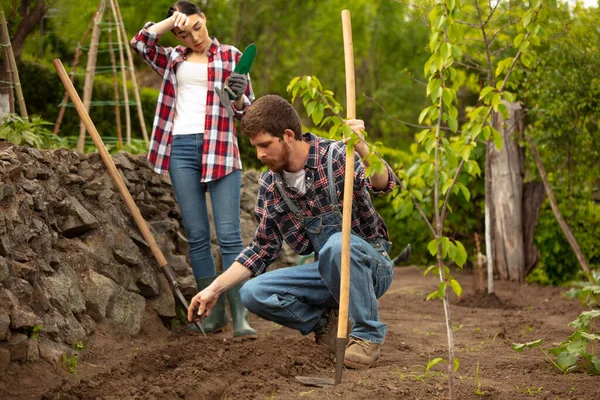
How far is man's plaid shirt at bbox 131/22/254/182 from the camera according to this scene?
4.55 metres

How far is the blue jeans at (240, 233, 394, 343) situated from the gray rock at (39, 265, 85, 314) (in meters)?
0.91

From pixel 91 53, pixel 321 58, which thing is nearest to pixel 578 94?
pixel 91 53

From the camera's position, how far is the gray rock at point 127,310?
4387 millimetres

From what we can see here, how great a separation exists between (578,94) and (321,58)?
17.4 metres

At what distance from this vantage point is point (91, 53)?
5.64 metres

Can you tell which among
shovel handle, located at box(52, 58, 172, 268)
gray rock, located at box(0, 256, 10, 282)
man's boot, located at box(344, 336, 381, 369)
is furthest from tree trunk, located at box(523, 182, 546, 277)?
gray rock, located at box(0, 256, 10, 282)

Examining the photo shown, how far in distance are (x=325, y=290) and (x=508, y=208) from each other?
3.86 meters

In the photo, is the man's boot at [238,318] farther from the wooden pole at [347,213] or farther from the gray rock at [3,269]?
the gray rock at [3,269]

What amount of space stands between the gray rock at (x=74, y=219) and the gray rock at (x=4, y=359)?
115 centimetres

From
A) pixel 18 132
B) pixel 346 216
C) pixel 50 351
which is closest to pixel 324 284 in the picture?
pixel 346 216

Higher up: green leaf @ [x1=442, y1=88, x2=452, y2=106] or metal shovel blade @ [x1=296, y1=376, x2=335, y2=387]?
green leaf @ [x1=442, y1=88, x2=452, y2=106]

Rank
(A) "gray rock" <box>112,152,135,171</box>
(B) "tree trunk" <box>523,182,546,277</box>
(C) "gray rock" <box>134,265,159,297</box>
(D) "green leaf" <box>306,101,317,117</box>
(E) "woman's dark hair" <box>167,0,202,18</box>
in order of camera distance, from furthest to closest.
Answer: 1. (B) "tree trunk" <box>523,182,546,277</box>
2. (A) "gray rock" <box>112,152,135,171</box>
3. (C) "gray rock" <box>134,265,159,297</box>
4. (E) "woman's dark hair" <box>167,0,202,18</box>
5. (D) "green leaf" <box>306,101,317,117</box>

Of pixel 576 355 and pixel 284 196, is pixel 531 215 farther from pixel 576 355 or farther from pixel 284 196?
pixel 284 196

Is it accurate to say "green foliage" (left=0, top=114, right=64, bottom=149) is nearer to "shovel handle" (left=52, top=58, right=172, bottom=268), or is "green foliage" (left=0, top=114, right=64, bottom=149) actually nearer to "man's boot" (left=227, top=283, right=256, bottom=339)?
"shovel handle" (left=52, top=58, right=172, bottom=268)
